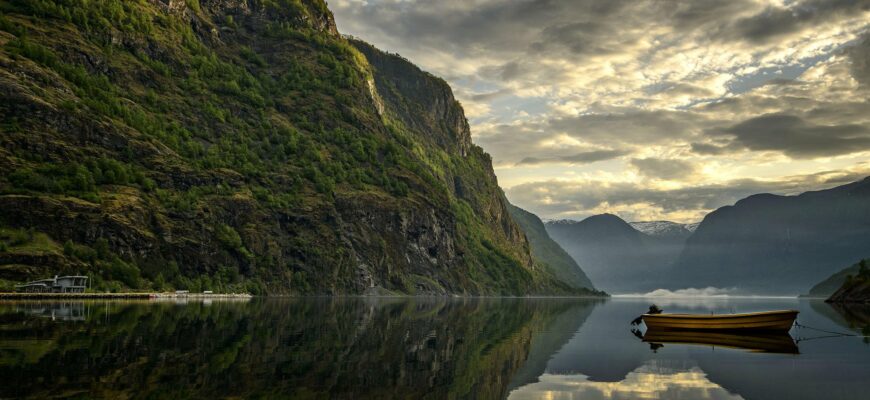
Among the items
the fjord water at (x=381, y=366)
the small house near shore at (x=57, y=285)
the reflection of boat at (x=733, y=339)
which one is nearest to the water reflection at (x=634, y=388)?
the fjord water at (x=381, y=366)

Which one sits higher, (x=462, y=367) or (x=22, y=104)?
(x=22, y=104)

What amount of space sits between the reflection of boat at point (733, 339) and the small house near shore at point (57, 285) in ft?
412

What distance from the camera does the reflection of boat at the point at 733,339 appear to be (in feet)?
188

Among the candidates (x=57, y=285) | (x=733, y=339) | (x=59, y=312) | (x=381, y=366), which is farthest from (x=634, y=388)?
(x=57, y=285)

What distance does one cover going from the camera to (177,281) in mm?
187750

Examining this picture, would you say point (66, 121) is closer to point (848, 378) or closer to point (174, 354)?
point (174, 354)

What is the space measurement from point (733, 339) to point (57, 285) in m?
137

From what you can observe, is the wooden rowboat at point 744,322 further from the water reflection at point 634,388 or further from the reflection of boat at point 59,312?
the reflection of boat at point 59,312

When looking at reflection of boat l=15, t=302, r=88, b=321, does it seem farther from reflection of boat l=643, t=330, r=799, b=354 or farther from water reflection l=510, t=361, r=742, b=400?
reflection of boat l=643, t=330, r=799, b=354

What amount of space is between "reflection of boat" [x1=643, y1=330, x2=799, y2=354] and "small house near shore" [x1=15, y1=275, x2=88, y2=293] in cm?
12563

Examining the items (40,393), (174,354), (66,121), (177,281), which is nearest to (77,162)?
(66,121)

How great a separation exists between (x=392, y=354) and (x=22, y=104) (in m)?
183

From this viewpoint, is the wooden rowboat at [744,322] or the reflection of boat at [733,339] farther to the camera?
the wooden rowboat at [744,322]

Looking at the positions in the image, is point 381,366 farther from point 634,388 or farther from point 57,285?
point 57,285
